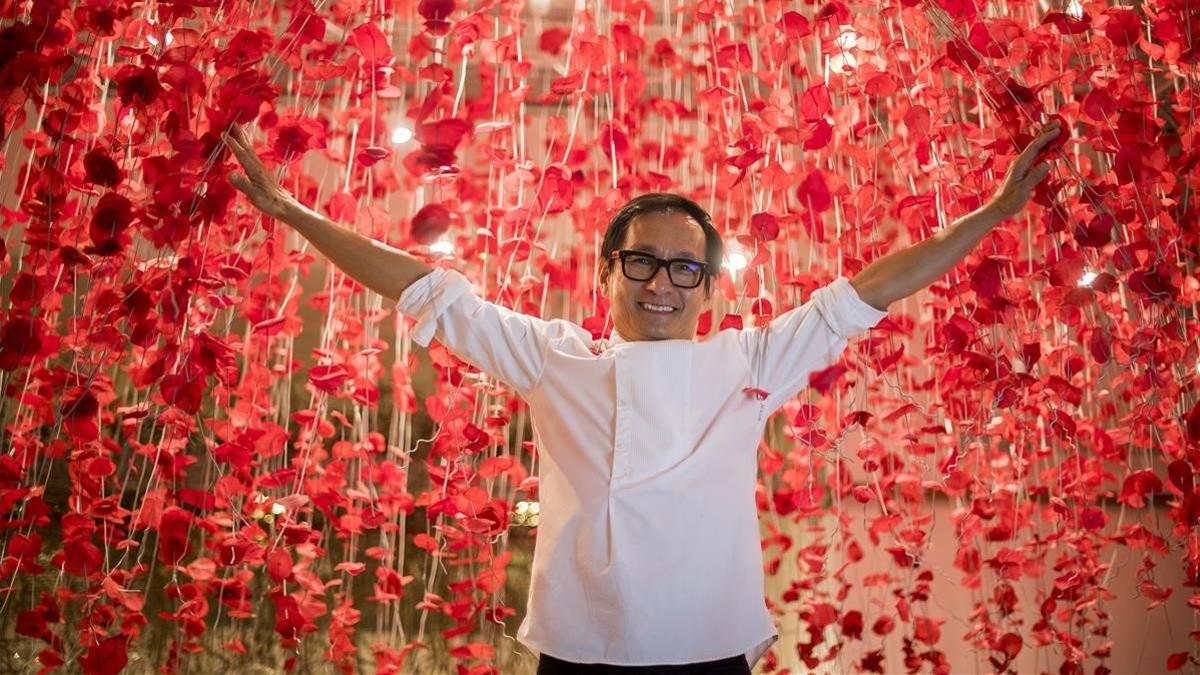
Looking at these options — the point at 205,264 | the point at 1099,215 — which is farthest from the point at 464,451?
the point at 1099,215

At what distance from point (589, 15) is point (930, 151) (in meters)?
0.66

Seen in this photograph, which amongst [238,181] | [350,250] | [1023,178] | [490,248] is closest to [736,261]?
[490,248]

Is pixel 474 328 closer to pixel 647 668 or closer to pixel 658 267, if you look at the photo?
pixel 658 267

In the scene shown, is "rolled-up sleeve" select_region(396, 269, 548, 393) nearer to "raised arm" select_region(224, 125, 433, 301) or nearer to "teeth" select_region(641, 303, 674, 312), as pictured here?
"raised arm" select_region(224, 125, 433, 301)

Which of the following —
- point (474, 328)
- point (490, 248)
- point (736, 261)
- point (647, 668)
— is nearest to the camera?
point (647, 668)

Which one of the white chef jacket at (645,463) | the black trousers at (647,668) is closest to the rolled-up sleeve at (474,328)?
the white chef jacket at (645,463)

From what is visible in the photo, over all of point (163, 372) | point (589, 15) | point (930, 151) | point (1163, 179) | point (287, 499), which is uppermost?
point (589, 15)

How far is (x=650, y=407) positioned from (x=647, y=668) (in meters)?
0.33

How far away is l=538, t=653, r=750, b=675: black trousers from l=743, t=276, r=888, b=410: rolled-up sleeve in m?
0.35

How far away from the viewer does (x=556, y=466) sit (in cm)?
136

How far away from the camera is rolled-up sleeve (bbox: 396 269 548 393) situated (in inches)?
52.0

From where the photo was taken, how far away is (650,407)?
4.34 feet

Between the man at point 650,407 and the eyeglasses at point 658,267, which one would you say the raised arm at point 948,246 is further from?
the eyeglasses at point 658,267

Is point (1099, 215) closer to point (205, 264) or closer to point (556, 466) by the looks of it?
point (556, 466)
